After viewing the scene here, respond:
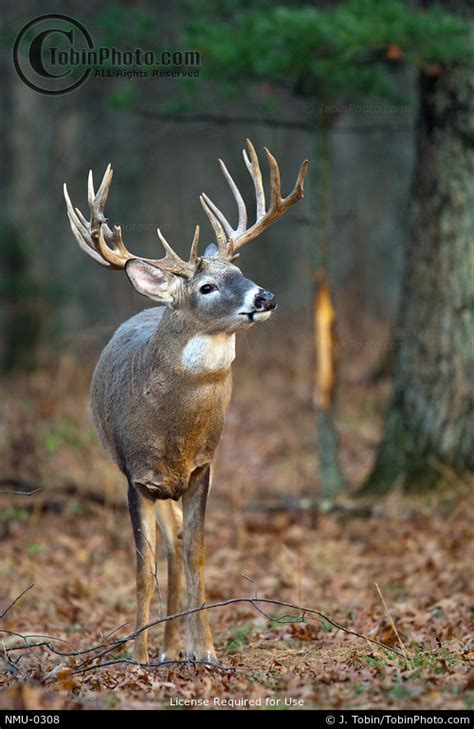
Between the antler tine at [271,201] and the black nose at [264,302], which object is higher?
the antler tine at [271,201]

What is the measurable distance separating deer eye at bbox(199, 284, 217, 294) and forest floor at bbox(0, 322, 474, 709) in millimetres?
1558

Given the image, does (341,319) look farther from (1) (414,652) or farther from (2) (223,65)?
(1) (414,652)

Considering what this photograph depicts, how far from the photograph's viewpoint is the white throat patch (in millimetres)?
6008

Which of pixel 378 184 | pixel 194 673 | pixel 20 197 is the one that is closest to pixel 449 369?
pixel 194 673

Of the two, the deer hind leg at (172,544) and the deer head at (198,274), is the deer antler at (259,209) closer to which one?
the deer head at (198,274)

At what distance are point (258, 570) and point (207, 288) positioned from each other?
3.75m

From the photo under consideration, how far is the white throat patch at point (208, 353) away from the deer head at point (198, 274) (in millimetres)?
61

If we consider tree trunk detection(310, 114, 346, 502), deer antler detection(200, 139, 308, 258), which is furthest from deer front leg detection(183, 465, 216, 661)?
tree trunk detection(310, 114, 346, 502)

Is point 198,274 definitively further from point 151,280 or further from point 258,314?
point 258,314

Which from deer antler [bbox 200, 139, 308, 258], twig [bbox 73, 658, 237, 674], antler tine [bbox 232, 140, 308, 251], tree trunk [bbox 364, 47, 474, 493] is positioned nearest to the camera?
twig [bbox 73, 658, 237, 674]

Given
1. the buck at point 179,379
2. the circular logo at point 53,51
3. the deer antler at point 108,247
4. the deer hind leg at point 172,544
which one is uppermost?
the circular logo at point 53,51

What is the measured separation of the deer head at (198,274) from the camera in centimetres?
588

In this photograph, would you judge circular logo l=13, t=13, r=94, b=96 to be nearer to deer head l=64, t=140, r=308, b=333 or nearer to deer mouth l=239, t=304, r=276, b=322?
deer head l=64, t=140, r=308, b=333

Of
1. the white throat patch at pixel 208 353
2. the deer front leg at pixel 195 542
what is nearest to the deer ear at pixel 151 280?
the white throat patch at pixel 208 353
